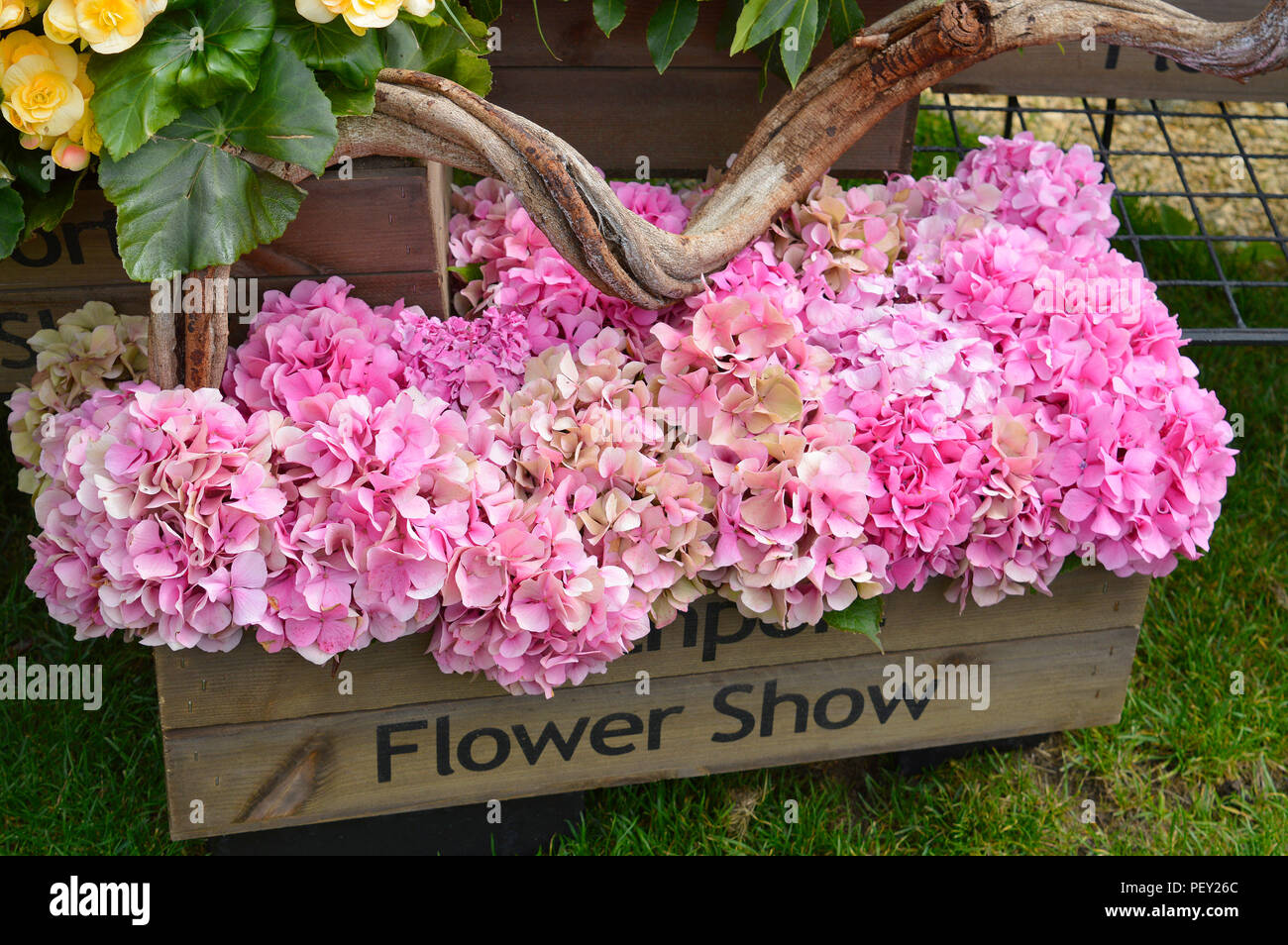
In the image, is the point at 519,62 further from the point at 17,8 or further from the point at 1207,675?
the point at 1207,675

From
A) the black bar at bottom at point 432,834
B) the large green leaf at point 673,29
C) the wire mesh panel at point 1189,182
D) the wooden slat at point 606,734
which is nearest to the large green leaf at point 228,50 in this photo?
the large green leaf at point 673,29

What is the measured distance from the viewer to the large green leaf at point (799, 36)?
63.5 inches

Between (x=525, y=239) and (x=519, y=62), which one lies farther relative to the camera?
(x=519, y=62)

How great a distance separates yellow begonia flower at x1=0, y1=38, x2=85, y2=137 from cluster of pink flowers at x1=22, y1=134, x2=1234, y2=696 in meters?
0.34

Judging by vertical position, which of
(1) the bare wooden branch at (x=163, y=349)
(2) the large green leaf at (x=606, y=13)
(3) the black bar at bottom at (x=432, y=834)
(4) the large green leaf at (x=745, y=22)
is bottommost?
(3) the black bar at bottom at (x=432, y=834)

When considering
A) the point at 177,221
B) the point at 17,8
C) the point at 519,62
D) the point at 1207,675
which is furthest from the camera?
the point at 1207,675

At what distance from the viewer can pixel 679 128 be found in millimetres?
2039

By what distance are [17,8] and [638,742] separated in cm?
123

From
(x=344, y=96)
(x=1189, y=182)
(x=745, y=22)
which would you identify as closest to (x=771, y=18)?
(x=745, y=22)

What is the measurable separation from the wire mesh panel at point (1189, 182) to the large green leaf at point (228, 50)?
73.5 inches

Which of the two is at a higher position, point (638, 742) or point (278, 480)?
point (278, 480)

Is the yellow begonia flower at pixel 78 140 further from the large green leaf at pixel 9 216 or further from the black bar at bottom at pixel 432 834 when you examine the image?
the black bar at bottom at pixel 432 834
